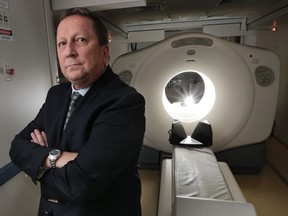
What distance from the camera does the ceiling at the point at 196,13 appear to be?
6.04 ft

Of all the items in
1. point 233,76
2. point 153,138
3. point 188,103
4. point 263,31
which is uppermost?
point 263,31

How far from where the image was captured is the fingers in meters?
0.96

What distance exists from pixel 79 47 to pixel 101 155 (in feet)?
1.33

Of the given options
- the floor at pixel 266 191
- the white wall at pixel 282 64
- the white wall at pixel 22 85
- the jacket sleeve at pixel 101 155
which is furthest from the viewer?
the white wall at pixel 282 64

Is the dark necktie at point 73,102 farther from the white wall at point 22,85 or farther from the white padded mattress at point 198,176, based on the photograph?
the white padded mattress at point 198,176

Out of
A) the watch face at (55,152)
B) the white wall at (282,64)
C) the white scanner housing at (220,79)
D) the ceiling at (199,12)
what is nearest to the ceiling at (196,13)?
the ceiling at (199,12)

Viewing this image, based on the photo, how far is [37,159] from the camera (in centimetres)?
82

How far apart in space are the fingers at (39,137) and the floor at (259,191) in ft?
3.18

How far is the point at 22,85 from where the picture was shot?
4.07 feet

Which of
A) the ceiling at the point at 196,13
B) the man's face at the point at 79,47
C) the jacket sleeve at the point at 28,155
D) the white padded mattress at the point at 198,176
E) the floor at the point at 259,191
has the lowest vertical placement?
the floor at the point at 259,191

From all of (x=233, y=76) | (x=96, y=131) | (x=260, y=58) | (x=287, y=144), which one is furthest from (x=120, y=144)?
(x=287, y=144)

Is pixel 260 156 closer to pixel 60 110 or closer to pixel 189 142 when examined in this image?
pixel 189 142

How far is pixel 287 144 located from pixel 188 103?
1.32 metres

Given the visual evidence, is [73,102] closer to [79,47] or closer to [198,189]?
[79,47]
